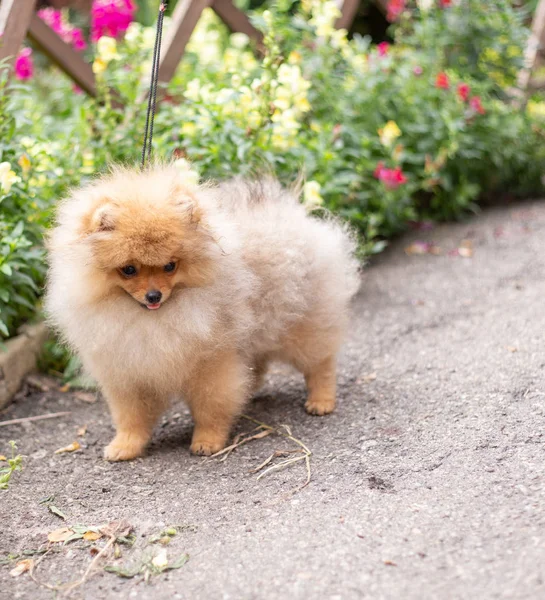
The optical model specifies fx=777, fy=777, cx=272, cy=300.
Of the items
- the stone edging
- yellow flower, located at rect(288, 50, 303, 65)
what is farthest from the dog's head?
yellow flower, located at rect(288, 50, 303, 65)

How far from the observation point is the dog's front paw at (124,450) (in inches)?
135

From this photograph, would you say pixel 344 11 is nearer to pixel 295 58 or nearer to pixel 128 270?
pixel 295 58

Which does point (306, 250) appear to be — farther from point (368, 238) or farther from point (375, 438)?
point (368, 238)

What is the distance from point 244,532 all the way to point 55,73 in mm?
6833

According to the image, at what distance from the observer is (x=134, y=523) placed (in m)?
2.88

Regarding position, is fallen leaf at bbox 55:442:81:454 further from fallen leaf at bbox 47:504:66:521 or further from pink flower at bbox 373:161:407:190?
pink flower at bbox 373:161:407:190

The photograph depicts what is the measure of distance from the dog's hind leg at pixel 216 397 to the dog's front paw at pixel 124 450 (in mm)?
245

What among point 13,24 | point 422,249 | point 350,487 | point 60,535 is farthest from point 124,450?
point 422,249

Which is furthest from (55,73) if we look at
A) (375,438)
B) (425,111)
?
(375,438)

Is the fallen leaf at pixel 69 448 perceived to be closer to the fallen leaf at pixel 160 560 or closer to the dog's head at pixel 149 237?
the dog's head at pixel 149 237

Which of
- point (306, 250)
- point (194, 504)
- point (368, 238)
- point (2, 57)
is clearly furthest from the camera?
point (368, 238)

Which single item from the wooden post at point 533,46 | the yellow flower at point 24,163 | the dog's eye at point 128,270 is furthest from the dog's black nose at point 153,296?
the wooden post at point 533,46

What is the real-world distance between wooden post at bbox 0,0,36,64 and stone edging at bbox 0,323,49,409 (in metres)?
1.52

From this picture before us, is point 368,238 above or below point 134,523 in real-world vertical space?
above
